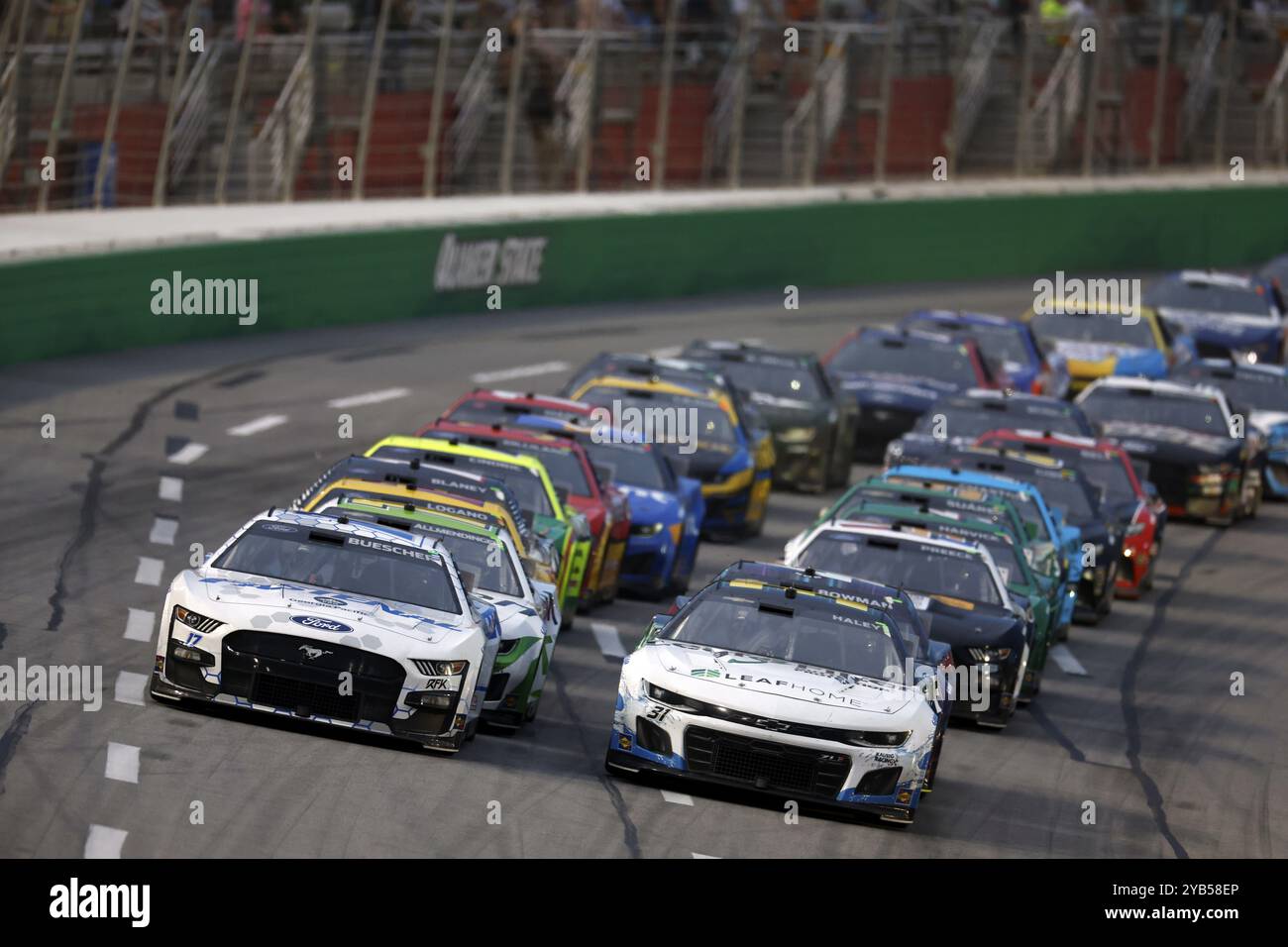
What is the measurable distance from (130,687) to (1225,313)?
25.1 m

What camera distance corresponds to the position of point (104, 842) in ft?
36.0

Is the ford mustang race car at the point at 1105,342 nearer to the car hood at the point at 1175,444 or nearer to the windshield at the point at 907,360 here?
the windshield at the point at 907,360

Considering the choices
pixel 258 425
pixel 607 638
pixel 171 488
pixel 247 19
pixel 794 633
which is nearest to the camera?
pixel 794 633

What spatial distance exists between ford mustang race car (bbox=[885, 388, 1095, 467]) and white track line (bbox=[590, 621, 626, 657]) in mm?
6954

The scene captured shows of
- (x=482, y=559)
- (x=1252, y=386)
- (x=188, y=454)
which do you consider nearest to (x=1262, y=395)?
(x=1252, y=386)

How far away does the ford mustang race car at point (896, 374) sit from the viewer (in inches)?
1088

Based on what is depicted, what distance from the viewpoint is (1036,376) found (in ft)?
98.7

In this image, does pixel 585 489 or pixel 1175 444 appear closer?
pixel 585 489

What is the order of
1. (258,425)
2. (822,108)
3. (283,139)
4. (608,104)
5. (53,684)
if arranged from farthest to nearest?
(822,108), (608,104), (283,139), (258,425), (53,684)

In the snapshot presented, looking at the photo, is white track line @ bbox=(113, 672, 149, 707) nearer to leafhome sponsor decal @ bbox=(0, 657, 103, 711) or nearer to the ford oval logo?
leafhome sponsor decal @ bbox=(0, 657, 103, 711)

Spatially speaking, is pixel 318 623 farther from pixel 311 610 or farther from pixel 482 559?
pixel 482 559

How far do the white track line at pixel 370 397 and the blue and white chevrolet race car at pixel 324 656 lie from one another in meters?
→ 13.9

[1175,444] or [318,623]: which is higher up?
[318,623]
